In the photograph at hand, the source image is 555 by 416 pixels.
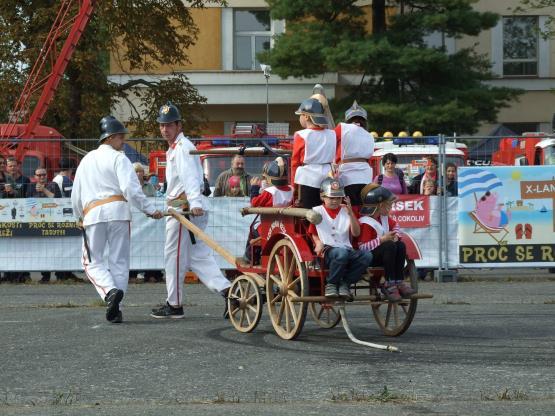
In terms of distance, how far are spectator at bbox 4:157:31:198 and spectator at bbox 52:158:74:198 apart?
1.47 feet

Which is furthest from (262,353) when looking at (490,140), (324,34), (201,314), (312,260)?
(324,34)

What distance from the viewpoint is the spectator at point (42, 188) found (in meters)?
18.0

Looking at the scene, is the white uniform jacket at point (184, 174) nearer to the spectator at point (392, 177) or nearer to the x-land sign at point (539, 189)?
the spectator at point (392, 177)

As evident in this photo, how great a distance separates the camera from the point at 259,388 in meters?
8.07

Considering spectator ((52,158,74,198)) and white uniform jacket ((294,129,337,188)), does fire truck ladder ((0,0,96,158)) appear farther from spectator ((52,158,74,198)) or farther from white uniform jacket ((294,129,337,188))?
white uniform jacket ((294,129,337,188))

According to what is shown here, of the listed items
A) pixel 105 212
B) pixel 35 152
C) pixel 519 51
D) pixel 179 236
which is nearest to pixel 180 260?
pixel 179 236

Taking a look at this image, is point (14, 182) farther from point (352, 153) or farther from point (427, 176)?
point (352, 153)

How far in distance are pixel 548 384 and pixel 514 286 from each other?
8.45m

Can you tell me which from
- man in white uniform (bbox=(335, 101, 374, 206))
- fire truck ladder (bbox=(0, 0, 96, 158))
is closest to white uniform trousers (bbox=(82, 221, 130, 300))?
man in white uniform (bbox=(335, 101, 374, 206))

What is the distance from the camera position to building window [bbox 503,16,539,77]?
1698 inches

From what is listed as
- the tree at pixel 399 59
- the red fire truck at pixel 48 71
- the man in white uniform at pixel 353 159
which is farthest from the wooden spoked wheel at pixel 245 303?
the tree at pixel 399 59

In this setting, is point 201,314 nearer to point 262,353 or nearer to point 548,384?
point 262,353

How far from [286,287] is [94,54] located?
22.6 m

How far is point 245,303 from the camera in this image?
11.1 m
